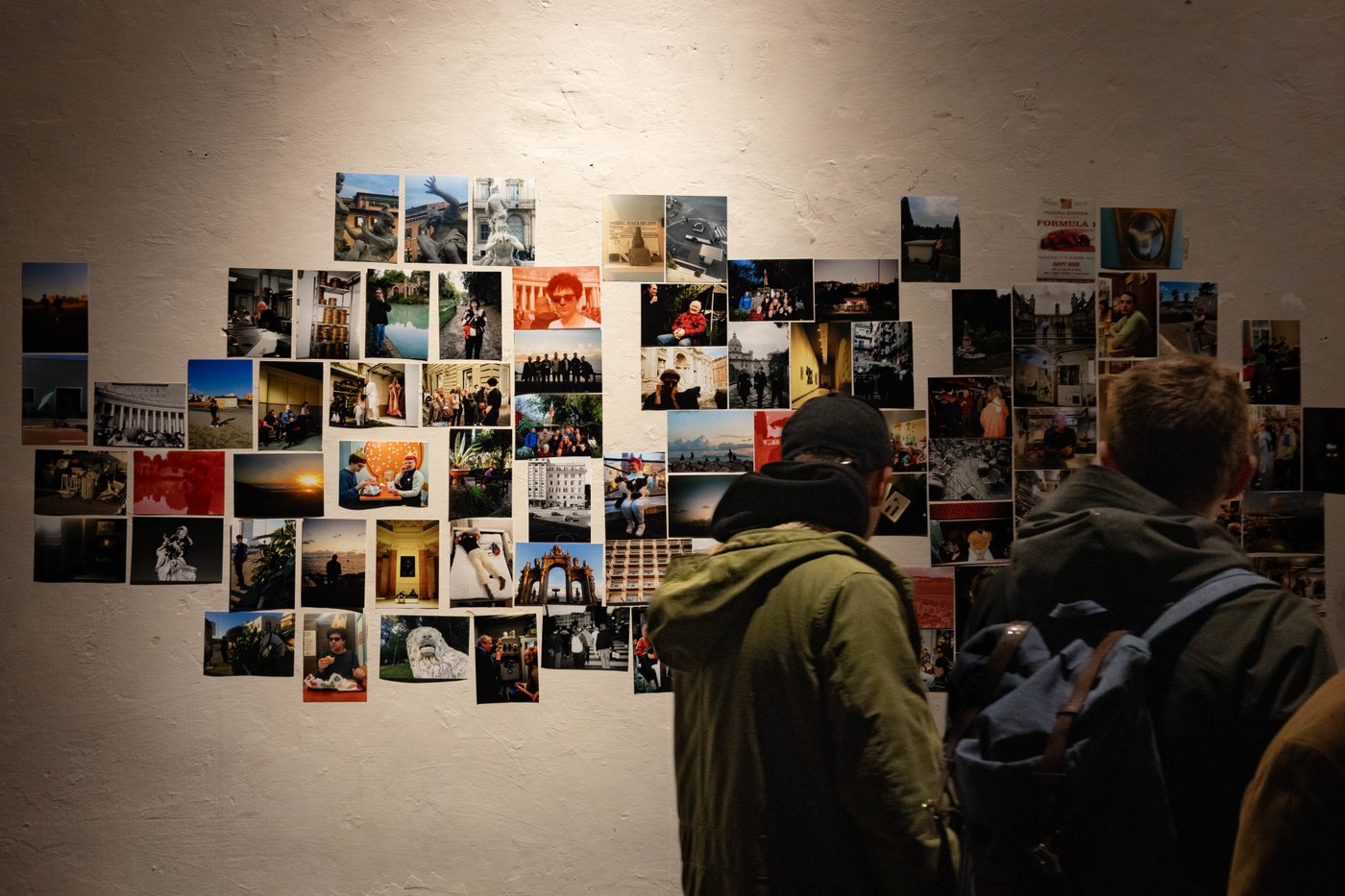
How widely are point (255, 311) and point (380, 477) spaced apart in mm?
508

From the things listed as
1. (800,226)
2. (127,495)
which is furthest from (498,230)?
(127,495)

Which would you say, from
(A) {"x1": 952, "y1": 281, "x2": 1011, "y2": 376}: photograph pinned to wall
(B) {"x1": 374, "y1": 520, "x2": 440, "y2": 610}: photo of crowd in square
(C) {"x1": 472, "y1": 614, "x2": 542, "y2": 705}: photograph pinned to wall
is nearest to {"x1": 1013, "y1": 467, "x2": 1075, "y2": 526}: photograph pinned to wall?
(A) {"x1": 952, "y1": 281, "x2": 1011, "y2": 376}: photograph pinned to wall

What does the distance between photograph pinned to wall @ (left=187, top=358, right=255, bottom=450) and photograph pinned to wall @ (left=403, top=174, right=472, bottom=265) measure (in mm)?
501

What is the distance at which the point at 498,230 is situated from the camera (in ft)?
7.26

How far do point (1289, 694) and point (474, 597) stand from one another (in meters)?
1.67

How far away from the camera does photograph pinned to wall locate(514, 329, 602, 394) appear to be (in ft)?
7.26

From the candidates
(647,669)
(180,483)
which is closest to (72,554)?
(180,483)

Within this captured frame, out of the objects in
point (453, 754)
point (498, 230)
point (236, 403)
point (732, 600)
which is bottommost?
point (453, 754)

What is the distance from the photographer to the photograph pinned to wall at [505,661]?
2.18 metres

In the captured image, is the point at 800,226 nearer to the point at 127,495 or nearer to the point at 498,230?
the point at 498,230

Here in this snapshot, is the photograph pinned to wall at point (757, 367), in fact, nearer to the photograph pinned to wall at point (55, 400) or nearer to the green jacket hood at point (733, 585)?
the green jacket hood at point (733, 585)

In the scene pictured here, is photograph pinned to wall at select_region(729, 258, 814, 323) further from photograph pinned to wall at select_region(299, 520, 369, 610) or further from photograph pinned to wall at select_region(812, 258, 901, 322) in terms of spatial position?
photograph pinned to wall at select_region(299, 520, 369, 610)

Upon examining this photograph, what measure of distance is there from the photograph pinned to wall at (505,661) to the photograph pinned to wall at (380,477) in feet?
1.14

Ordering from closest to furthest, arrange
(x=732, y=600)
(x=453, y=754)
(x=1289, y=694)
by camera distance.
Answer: (x=1289, y=694), (x=732, y=600), (x=453, y=754)
